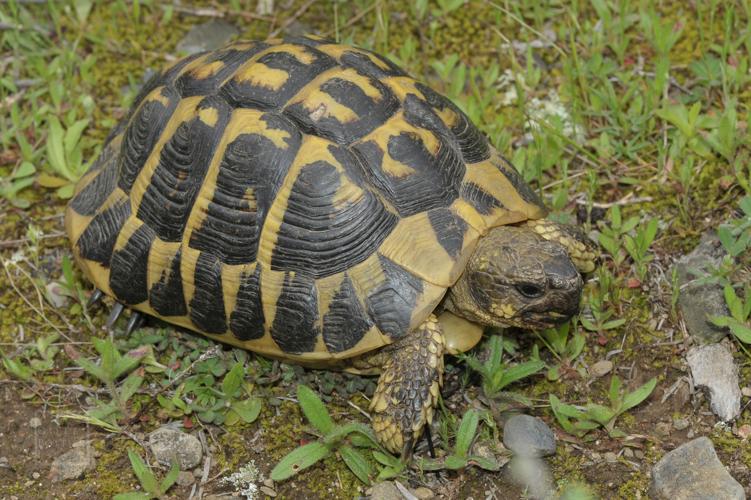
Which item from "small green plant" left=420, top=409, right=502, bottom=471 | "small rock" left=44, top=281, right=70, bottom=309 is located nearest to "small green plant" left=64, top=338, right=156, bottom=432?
"small rock" left=44, top=281, right=70, bottom=309

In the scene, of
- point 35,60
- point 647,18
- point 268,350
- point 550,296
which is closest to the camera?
point 550,296

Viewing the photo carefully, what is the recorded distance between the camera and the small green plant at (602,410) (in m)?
3.60

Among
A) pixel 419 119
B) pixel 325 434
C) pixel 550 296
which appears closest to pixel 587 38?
pixel 419 119

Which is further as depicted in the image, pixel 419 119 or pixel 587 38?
pixel 587 38

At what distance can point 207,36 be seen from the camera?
5.70 meters

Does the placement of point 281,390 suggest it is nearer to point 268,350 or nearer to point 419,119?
point 268,350

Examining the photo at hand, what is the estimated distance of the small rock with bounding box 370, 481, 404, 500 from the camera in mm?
3521

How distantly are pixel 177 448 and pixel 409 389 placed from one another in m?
1.04

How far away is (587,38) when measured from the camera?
517cm

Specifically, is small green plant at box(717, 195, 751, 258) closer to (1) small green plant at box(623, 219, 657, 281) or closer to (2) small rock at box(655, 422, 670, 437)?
(1) small green plant at box(623, 219, 657, 281)

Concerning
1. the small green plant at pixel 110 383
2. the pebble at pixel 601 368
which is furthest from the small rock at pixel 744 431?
the small green plant at pixel 110 383

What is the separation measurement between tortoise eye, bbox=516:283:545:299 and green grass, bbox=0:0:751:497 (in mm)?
346

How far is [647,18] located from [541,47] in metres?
0.64

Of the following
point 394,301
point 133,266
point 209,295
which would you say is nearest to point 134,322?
point 133,266
